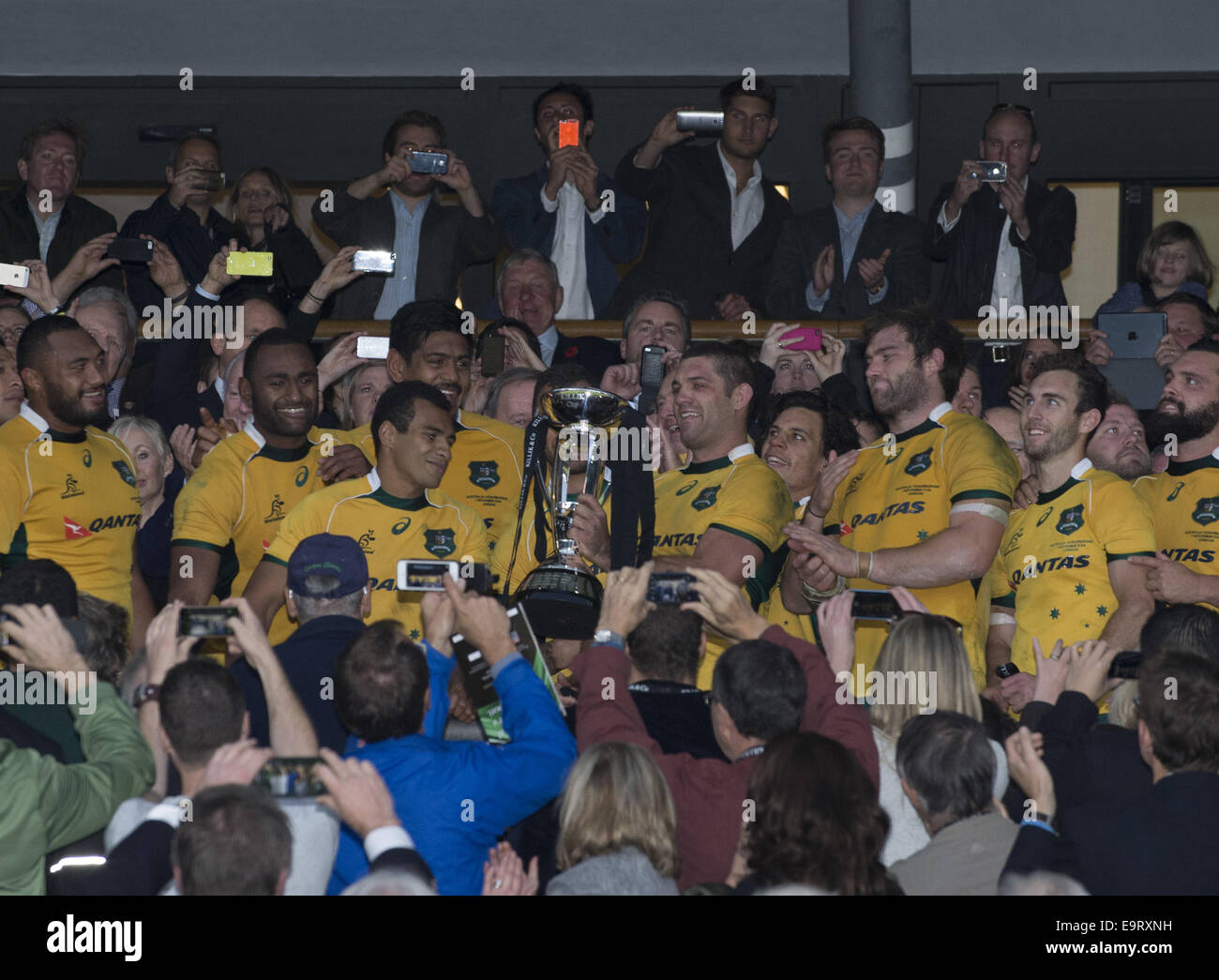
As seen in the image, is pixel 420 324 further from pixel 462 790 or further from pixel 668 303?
pixel 462 790

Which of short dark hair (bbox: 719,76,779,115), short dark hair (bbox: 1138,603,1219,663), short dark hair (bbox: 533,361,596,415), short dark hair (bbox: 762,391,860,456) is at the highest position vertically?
short dark hair (bbox: 719,76,779,115)

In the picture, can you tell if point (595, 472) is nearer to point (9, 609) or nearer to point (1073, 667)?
point (1073, 667)

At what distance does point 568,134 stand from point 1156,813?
5.20 metres

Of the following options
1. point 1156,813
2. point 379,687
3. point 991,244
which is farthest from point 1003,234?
point 379,687

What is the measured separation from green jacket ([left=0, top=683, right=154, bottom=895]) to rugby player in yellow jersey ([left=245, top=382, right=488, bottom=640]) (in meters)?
1.61

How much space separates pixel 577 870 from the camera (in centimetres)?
359

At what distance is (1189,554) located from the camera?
6.02m

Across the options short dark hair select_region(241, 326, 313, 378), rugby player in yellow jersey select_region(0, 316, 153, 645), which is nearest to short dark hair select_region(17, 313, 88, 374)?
rugby player in yellow jersey select_region(0, 316, 153, 645)

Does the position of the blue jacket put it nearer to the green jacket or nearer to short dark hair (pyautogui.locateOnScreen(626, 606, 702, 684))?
short dark hair (pyautogui.locateOnScreen(626, 606, 702, 684))

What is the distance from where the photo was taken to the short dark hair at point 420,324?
6664 millimetres

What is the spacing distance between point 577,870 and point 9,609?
1.64m

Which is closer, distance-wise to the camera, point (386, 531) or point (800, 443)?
point (386, 531)

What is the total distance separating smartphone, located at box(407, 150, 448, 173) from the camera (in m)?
7.70
